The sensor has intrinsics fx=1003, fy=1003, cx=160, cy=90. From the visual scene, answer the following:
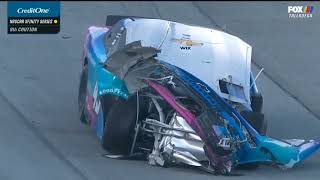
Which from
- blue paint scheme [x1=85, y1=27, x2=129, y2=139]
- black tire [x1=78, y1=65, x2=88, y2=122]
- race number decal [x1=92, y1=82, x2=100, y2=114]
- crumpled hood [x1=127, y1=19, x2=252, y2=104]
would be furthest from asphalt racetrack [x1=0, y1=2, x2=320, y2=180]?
crumpled hood [x1=127, y1=19, x2=252, y2=104]

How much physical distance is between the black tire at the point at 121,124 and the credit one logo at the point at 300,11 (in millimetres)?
12954

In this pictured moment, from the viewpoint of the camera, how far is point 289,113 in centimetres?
1592

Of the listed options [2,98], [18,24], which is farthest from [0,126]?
[18,24]

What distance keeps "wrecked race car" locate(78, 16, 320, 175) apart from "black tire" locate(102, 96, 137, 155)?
12 millimetres

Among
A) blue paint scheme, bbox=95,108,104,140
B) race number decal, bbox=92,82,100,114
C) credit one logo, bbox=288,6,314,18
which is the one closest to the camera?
blue paint scheme, bbox=95,108,104,140

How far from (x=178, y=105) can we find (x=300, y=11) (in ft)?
45.3

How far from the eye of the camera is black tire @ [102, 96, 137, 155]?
11.9 m

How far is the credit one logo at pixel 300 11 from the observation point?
24402mm

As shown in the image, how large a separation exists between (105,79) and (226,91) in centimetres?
163

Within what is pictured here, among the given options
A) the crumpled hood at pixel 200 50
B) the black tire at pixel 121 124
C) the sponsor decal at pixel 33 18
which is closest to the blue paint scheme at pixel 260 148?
the black tire at pixel 121 124

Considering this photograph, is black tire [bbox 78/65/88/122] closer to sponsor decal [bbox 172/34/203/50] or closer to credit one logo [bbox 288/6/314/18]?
sponsor decal [bbox 172/34/203/50]

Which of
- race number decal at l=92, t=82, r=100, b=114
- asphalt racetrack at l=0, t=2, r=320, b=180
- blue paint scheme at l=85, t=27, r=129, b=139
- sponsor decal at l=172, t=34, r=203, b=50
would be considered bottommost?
asphalt racetrack at l=0, t=2, r=320, b=180

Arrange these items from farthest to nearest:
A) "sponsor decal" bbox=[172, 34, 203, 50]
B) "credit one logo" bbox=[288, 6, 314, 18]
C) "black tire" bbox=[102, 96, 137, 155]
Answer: "credit one logo" bbox=[288, 6, 314, 18] < "sponsor decal" bbox=[172, 34, 203, 50] < "black tire" bbox=[102, 96, 137, 155]

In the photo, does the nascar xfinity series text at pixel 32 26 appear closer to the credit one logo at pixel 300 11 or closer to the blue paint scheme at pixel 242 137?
the credit one logo at pixel 300 11
